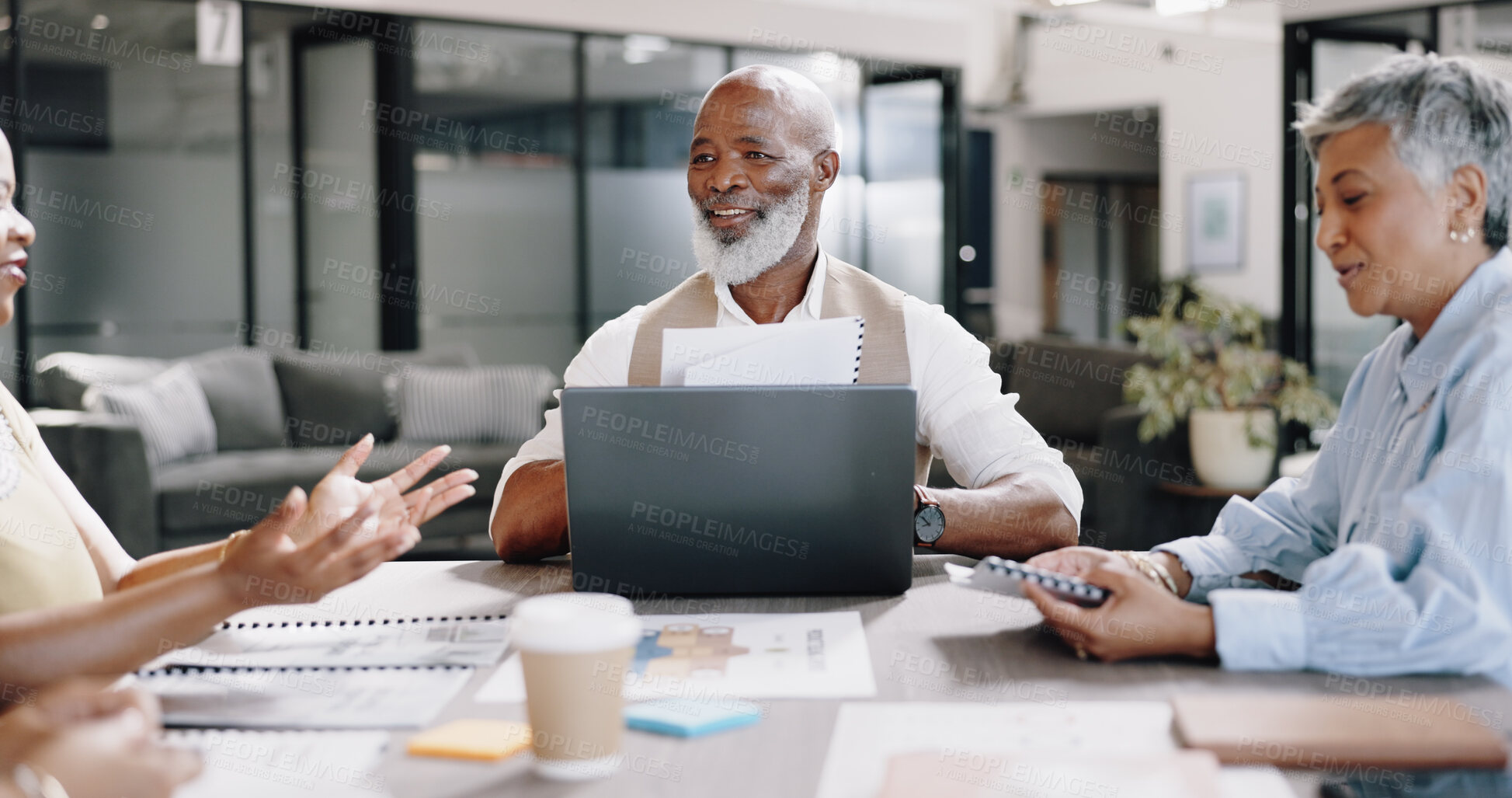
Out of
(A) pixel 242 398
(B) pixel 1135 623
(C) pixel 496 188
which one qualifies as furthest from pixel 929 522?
(C) pixel 496 188

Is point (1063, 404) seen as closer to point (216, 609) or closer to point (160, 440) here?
point (160, 440)

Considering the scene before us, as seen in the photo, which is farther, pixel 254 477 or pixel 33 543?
pixel 254 477

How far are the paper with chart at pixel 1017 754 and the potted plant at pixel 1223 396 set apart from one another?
11.6ft

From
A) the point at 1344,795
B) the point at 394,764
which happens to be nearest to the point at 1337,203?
the point at 1344,795

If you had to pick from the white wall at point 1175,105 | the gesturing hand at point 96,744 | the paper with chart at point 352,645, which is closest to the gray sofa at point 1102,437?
the paper with chart at point 352,645

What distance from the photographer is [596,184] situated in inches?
274

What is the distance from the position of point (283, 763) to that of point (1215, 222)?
10278 mm

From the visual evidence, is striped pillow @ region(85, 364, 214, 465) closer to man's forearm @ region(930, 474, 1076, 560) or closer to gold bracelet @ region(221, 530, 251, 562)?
gold bracelet @ region(221, 530, 251, 562)

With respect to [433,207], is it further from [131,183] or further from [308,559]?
[308,559]

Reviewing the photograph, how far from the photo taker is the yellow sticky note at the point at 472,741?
3.16 feet

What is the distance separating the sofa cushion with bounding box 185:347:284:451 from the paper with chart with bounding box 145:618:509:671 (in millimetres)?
3943

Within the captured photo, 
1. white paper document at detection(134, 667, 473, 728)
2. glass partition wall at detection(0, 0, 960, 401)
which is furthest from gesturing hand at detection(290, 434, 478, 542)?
glass partition wall at detection(0, 0, 960, 401)

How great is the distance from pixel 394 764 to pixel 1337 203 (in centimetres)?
110

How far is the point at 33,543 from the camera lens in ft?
4.21
